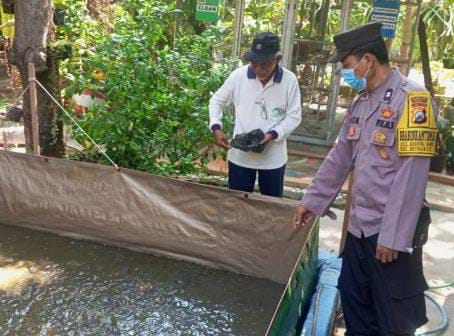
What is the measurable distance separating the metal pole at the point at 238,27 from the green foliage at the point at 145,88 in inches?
79.2

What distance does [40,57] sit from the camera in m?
4.20

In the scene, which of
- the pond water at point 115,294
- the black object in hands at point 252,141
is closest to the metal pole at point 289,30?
the black object in hands at point 252,141

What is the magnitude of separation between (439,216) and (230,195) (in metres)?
2.74

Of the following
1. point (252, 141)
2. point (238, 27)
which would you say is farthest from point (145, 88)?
point (238, 27)

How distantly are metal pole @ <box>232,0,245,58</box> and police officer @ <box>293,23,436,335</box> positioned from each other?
4.37 m

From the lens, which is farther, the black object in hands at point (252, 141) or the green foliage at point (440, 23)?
the green foliage at point (440, 23)

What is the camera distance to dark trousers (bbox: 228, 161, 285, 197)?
3.34 meters

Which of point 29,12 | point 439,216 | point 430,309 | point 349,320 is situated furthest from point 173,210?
point 439,216

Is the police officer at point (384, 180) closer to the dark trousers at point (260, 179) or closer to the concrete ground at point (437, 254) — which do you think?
the concrete ground at point (437, 254)

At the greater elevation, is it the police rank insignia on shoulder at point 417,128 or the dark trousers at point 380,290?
the police rank insignia on shoulder at point 417,128

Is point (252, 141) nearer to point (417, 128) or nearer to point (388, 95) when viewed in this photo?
point (388, 95)

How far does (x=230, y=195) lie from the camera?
317 cm

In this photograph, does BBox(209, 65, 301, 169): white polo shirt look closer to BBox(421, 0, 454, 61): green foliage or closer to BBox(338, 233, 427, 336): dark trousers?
BBox(338, 233, 427, 336): dark trousers

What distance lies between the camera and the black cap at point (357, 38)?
1938mm
